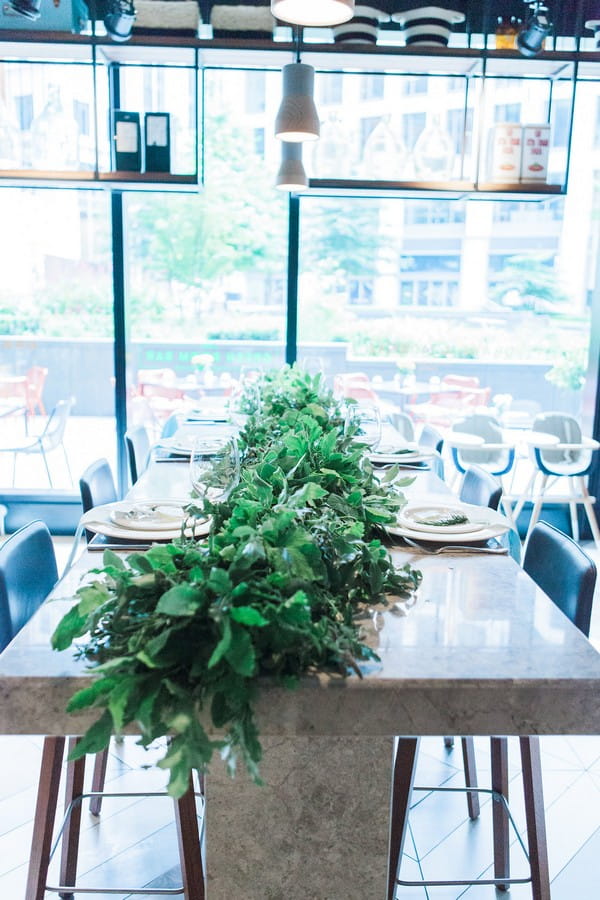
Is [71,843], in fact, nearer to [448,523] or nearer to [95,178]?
[448,523]

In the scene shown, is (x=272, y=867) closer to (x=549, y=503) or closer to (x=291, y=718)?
(x=291, y=718)

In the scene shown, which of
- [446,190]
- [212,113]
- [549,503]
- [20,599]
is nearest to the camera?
[20,599]

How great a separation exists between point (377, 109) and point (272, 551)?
363 cm

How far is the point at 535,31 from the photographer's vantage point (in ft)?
11.3

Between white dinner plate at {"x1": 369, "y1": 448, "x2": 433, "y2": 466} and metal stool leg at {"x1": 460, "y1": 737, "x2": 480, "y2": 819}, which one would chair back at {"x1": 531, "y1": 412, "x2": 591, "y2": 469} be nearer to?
white dinner plate at {"x1": 369, "y1": 448, "x2": 433, "y2": 466}

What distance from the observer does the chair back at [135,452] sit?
335 cm

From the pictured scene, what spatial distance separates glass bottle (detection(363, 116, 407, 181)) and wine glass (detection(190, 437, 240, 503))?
2.48m

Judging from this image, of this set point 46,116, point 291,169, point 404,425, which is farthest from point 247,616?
point 46,116

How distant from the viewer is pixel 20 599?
5.52ft

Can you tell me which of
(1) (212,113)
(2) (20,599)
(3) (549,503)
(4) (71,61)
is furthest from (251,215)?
(2) (20,599)

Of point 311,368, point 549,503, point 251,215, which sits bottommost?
point 549,503

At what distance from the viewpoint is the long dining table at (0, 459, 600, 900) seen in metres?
1.09

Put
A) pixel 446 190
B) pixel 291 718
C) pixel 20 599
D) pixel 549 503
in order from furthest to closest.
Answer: pixel 549 503 < pixel 446 190 < pixel 20 599 < pixel 291 718

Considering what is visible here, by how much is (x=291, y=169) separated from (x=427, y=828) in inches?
107
